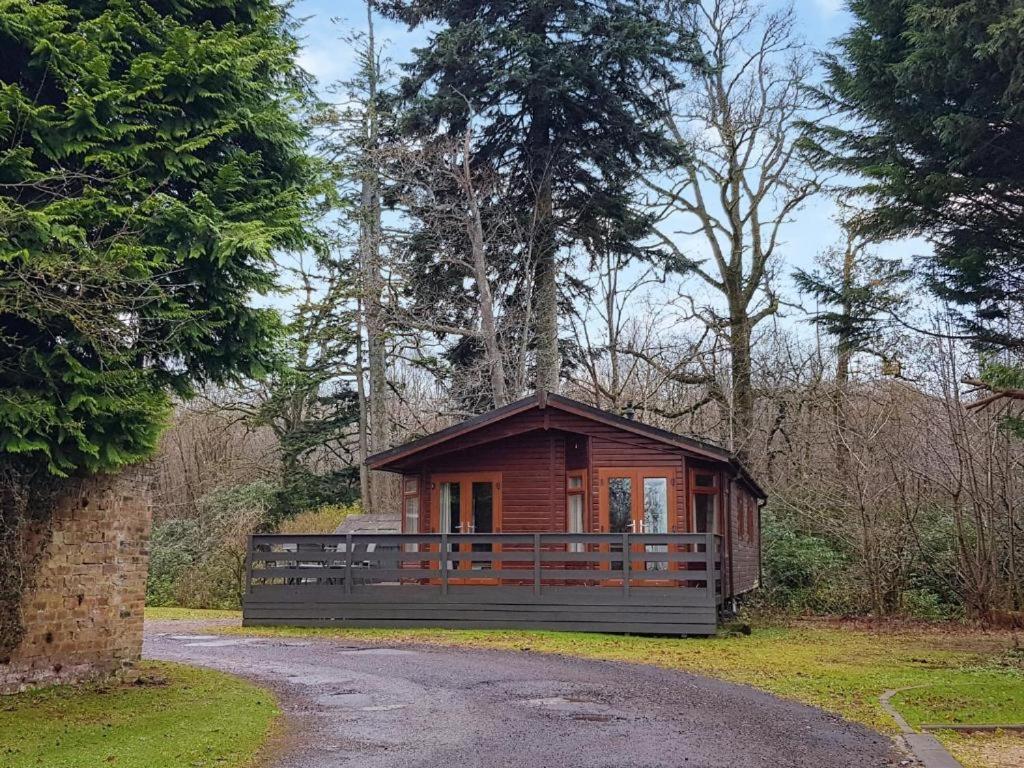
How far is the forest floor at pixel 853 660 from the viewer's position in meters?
8.55

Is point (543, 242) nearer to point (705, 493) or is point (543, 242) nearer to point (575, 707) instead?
point (705, 493)

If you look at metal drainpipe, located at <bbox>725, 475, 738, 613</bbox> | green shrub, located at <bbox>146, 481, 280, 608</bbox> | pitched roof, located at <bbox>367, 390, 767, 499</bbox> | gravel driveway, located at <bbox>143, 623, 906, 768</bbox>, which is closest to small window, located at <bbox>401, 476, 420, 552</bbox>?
pitched roof, located at <bbox>367, 390, 767, 499</bbox>

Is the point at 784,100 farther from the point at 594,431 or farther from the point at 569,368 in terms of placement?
the point at 594,431

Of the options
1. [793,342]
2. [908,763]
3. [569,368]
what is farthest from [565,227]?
[908,763]

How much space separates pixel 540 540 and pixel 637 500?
210 centimetres

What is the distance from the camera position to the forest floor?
8555 millimetres

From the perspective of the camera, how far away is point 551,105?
2483cm

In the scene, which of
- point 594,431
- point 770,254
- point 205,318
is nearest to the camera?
point 205,318

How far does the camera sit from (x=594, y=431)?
17078 millimetres

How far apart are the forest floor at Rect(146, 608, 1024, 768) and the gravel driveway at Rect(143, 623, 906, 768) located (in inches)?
24.3

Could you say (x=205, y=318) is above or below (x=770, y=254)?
below

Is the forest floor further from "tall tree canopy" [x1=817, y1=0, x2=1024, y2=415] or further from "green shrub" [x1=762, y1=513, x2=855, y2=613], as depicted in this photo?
"tall tree canopy" [x1=817, y1=0, x2=1024, y2=415]

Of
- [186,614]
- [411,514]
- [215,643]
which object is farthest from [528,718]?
[186,614]

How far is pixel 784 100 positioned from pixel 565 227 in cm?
831
